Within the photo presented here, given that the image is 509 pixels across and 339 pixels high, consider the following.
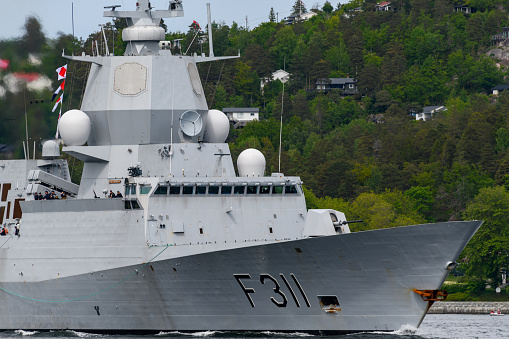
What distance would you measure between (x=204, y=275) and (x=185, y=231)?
1.95 metres

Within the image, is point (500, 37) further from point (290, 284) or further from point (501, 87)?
point (290, 284)

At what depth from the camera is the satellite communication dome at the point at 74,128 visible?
123ft

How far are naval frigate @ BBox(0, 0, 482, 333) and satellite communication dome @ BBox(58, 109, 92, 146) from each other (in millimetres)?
35

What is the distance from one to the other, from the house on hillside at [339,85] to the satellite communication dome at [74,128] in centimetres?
9074

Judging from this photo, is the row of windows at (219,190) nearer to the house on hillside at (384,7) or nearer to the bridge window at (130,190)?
the bridge window at (130,190)

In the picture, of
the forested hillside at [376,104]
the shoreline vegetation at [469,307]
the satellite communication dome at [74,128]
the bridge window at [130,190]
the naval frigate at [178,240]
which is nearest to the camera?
the naval frigate at [178,240]

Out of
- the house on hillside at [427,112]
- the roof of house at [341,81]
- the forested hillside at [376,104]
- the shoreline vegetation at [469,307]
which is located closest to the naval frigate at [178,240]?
the forested hillside at [376,104]

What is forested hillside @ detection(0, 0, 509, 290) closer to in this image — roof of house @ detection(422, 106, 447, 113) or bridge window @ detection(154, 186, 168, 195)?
roof of house @ detection(422, 106, 447, 113)

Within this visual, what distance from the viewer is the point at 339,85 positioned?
128750 mm

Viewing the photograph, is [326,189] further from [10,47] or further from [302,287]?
[302,287]

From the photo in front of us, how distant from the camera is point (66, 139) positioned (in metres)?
37.7

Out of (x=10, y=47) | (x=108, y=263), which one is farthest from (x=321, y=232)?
(x=10, y=47)

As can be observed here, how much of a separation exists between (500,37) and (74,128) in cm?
10632

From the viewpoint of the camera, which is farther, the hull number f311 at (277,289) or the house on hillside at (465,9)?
the house on hillside at (465,9)
